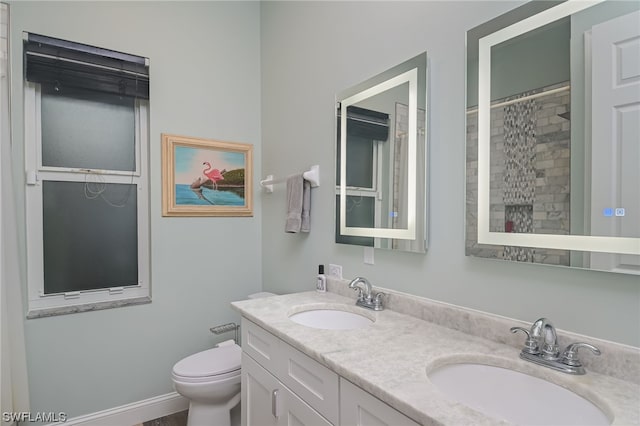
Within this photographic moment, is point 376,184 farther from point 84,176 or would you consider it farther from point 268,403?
point 84,176

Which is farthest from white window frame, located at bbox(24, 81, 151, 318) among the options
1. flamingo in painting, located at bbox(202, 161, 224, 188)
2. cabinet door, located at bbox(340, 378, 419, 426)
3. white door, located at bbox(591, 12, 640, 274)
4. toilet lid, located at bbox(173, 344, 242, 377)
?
white door, located at bbox(591, 12, 640, 274)

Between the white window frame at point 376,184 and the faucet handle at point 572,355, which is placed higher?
the white window frame at point 376,184

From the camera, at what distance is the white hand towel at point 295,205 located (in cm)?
206

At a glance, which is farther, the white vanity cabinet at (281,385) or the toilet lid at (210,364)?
the toilet lid at (210,364)

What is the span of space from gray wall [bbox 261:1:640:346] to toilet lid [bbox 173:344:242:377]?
1.88 feet

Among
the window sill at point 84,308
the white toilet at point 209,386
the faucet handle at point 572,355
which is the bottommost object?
the white toilet at point 209,386

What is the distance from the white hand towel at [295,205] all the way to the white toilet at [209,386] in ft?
2.76

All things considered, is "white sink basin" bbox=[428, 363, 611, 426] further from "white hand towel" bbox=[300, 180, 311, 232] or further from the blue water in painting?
the blue water in painting

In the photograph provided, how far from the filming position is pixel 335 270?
1.92 meters

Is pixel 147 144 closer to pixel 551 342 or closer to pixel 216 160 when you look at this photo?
pixel 216 160

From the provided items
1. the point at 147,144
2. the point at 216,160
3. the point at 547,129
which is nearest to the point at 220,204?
the point at 216,160

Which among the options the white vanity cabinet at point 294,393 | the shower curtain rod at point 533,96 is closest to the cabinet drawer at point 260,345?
the white vanity cabinet at point 294,393

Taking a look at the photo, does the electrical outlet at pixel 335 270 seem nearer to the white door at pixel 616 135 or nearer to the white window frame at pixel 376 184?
the white window frame at pixel 376 184

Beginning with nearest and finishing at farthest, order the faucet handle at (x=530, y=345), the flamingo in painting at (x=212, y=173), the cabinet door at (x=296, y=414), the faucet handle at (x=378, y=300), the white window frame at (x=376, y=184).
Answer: the faucet handle at (x=530, y=345) < the cabinet door at (x=296, y=414) < the faucet handle at (x=378, y=300) < the white window frame at (x=376, y=184) < the flamingo in painting at (x=212, y=173)
